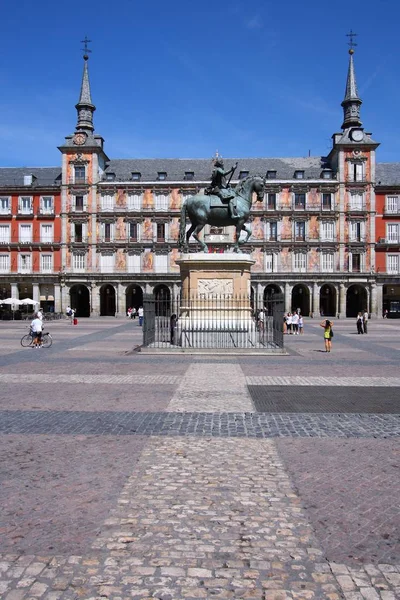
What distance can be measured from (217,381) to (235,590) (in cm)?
823

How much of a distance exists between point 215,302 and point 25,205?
46.0 m

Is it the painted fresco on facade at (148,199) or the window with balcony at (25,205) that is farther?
the window with balcony at (25,205)

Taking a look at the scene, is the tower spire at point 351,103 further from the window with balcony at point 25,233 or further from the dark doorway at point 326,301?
the window with balcony at point 25,233

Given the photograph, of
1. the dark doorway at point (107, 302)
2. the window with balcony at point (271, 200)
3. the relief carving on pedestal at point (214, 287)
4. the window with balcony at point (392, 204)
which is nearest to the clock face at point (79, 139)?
the dark doorway at point (107, 302)

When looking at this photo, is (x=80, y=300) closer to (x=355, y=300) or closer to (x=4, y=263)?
(x=4, y=263)

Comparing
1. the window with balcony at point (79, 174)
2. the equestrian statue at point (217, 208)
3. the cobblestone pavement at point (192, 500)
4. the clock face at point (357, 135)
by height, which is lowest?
the cobblestone pavement at point (192, 500)

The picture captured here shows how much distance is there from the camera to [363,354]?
699 inches

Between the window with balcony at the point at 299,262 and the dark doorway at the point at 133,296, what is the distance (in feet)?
56.4

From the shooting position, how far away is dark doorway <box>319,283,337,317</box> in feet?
192

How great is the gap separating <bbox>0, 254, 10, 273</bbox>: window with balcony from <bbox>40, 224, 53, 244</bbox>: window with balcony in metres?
4.41

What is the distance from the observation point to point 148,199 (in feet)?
191

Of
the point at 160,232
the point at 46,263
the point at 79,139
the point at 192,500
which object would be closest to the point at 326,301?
the point at 160,232

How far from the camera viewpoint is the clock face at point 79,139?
57912 millimetres

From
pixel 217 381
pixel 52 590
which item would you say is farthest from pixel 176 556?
pixel 217 381
